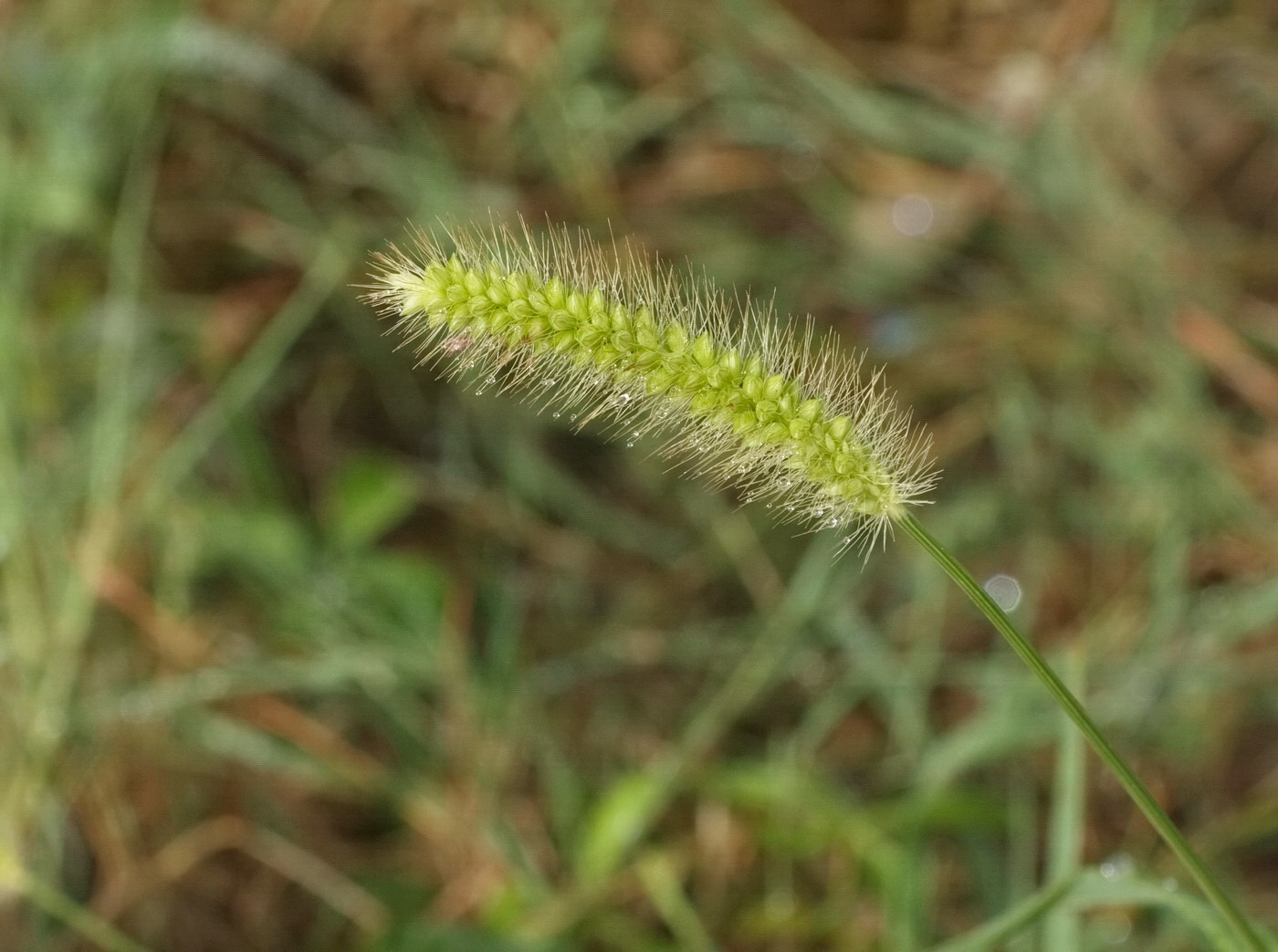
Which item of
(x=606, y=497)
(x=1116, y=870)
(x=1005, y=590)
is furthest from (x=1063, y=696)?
(x=606, y=497)

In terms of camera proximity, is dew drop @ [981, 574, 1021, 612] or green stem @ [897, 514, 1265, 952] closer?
green stem @ [897, 514, 1265, 952]

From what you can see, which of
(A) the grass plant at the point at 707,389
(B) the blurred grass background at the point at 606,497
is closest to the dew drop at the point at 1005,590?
(B) the blurred grass background at the point at 606,497

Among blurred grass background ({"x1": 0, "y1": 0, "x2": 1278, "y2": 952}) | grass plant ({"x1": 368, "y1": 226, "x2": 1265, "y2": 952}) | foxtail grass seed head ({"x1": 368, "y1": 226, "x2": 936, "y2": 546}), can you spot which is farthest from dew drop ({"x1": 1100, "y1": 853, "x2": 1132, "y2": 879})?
foxtail grass seed head ({"x1": 368, "y1": 226, "x2": 936, "y2": 546})

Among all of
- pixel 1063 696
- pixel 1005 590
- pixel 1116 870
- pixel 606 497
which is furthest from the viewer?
pixel 606 497

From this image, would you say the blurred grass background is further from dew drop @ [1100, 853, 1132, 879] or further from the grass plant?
the grass plant

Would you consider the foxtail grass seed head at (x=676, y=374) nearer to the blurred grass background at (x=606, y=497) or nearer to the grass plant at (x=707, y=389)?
the grass plant at (x=707, y=389)

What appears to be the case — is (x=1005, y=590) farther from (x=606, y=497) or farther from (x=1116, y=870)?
(x=1116, y=870)

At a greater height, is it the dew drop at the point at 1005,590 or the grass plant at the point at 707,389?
the dew drop at the point at 1005,590
